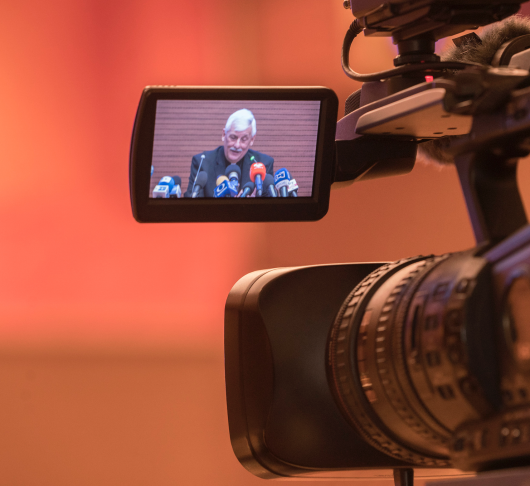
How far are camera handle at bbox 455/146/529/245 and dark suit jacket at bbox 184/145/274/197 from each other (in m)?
0.23

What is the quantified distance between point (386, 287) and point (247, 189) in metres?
0.17

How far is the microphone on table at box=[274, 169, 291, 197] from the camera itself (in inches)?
27.8

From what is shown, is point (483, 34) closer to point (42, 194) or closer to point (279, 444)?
point (279, 444)

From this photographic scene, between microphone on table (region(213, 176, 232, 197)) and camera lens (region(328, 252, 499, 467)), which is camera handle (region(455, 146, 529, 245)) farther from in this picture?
microphone on table (region(213, 176, 232, 197))

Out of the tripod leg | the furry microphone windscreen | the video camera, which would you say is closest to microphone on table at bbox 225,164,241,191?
the video camera

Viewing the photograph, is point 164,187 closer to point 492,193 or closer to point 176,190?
point 176,190

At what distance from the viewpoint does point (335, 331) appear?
0.68 meters

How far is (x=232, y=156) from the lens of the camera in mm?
689

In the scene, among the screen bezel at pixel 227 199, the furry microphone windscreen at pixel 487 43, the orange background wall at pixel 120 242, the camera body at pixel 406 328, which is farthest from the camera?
the orange background wall at pixel 120 242

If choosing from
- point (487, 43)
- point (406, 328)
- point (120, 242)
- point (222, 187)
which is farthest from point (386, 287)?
point (120, 242)

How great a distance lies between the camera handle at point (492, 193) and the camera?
508 mm

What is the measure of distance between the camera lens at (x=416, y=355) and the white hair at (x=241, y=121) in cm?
18

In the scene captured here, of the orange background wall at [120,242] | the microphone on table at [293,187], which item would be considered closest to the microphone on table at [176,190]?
the microphone on table at [293,187]

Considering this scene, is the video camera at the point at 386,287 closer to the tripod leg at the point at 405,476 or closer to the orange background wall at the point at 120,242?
the tripod leg at the point at 405,476
